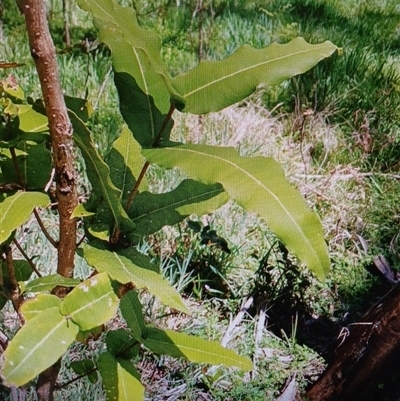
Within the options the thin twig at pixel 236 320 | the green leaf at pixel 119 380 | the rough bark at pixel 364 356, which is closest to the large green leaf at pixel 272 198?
the green leaf at pixel 119 380

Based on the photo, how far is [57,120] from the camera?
69cm

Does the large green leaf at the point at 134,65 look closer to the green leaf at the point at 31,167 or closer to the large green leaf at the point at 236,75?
the large green leaf at the point at 236,75

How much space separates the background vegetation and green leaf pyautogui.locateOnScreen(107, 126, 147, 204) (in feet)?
0.68

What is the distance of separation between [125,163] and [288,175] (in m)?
2.10

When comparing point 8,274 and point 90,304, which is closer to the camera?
point 90,304

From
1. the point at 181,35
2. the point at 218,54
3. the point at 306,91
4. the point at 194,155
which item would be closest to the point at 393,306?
the point at 194,155

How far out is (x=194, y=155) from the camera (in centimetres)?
69

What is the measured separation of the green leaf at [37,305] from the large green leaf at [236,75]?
1.05 feet

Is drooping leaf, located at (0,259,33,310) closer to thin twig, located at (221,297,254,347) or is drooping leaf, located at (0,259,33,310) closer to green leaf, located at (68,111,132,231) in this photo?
green leaf, located at (68,111,132,231)

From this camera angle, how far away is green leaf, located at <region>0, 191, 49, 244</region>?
743mm

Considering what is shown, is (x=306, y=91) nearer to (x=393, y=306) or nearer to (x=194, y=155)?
(x=393, y=306)

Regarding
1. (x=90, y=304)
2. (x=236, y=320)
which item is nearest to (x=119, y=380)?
(x=90, y=304)

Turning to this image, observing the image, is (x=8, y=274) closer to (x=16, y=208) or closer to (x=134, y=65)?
(x=16, y=208)

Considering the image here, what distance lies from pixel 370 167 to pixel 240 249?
1.11 meters
